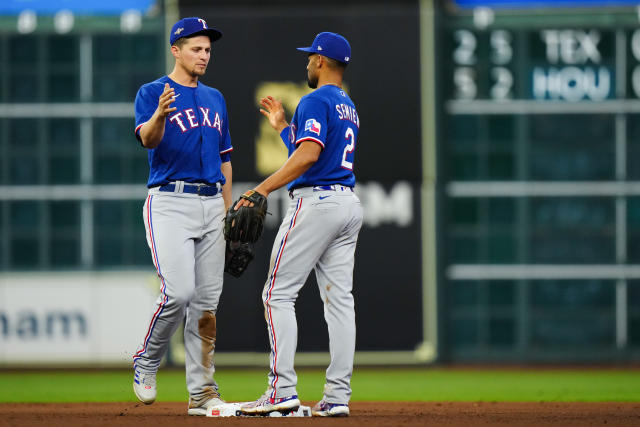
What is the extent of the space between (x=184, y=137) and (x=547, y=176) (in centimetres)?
672

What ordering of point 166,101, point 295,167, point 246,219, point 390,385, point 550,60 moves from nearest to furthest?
point 166,101, point 295,167, point 246,219, point 390,385, point 550,60

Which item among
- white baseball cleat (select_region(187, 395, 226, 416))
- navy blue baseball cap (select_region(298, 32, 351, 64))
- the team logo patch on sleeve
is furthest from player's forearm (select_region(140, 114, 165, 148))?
white baseball cleat (select_region(187, 395, 226, 416))

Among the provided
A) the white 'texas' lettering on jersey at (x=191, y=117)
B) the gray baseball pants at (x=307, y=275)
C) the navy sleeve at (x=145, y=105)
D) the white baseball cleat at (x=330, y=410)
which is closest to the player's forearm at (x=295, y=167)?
the gray baseball pants at (x=307, y=275)

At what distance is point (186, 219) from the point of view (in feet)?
19.9

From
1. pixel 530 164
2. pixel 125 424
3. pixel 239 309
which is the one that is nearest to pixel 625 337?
pixel 530 164

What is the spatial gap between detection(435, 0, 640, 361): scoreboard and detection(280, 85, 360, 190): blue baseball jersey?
237 inches

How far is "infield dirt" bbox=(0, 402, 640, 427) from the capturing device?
5.71 m

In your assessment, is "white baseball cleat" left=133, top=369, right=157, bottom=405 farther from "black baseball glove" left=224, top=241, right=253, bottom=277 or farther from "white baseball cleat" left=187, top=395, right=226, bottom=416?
"black baseball glove" left=224, top=241, right=253, bottom=277

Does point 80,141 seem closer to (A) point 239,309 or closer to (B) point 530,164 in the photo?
(A) point 239,309

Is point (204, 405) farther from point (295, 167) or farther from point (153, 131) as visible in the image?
point (153, 131)

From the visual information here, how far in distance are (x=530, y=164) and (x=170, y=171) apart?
22.0ft

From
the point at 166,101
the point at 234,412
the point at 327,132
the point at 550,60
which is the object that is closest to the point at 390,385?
the point at 550,60

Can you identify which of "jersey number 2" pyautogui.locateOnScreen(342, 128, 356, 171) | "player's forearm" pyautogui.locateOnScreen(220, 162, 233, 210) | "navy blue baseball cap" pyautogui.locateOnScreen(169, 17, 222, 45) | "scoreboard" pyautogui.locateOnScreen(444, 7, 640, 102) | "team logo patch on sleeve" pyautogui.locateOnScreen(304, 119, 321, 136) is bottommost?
"player's forearm" pyautogui.locateOnScreen(220, 162, 233, 210)

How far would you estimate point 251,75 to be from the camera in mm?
11992
